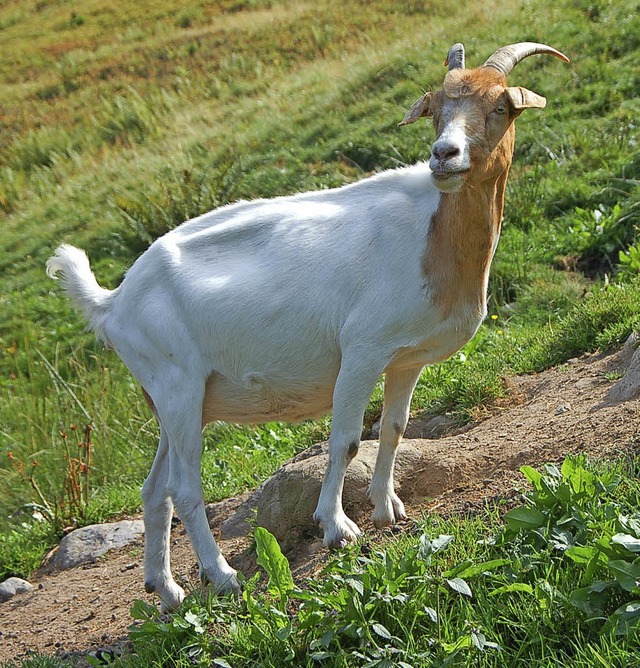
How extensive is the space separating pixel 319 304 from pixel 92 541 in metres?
3.05

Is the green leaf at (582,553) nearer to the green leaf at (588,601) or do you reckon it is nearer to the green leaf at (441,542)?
the green leaf at (588,601)

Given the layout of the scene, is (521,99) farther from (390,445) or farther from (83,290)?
(83,290)

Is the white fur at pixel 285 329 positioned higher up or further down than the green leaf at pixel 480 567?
higher up

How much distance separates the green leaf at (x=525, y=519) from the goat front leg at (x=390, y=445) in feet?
3.53

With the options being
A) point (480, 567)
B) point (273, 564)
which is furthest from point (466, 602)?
point (273, 564)

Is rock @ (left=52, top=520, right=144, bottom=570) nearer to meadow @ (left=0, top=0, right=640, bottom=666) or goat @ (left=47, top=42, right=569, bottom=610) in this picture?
meadow @ (left=0, top=0, right=640, bottom=666)

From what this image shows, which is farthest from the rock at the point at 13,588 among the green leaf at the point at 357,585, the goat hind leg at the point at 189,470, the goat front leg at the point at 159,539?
the green leaf at the point at 357,585

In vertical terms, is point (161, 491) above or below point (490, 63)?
below

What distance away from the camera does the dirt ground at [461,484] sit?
5090mm

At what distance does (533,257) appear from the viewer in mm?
9383

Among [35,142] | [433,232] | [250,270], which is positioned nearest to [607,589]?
[433,232]

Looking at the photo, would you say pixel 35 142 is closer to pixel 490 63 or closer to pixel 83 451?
pixel 83 451

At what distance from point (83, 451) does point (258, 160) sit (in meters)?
7.05

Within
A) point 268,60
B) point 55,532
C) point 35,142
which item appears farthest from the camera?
point 268,60
